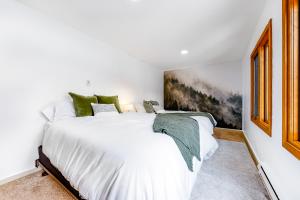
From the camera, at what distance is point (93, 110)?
2.43 m

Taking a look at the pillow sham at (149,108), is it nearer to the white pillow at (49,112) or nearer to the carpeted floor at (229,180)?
the carpeted floor at (229,180)

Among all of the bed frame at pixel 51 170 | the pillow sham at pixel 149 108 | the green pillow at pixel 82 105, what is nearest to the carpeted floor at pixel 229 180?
the bed frame at pixel 51 170

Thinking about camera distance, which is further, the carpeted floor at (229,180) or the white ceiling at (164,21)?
the white ceiling at (164,21)

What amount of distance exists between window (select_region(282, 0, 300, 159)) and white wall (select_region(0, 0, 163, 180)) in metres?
2.92

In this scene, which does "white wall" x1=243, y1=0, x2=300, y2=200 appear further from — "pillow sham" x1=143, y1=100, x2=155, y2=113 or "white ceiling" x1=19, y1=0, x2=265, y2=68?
"pillow sham" x1=143, y1=100, x2=155, y2=113

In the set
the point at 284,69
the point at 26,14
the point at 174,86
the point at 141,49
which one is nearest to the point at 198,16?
the point at 284,69

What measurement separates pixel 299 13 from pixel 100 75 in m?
3.06

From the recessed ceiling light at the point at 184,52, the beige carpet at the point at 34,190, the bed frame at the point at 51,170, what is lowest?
the beige carpet at the point at 34,190

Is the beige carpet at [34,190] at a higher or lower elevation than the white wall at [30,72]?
lower

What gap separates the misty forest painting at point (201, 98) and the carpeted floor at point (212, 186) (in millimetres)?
2373

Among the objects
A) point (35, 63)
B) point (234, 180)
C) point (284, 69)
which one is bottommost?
point (234, 180)

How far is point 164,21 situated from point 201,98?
3.25 meters

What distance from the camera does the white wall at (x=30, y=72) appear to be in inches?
73.1

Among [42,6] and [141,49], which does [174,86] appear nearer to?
[141,49]
